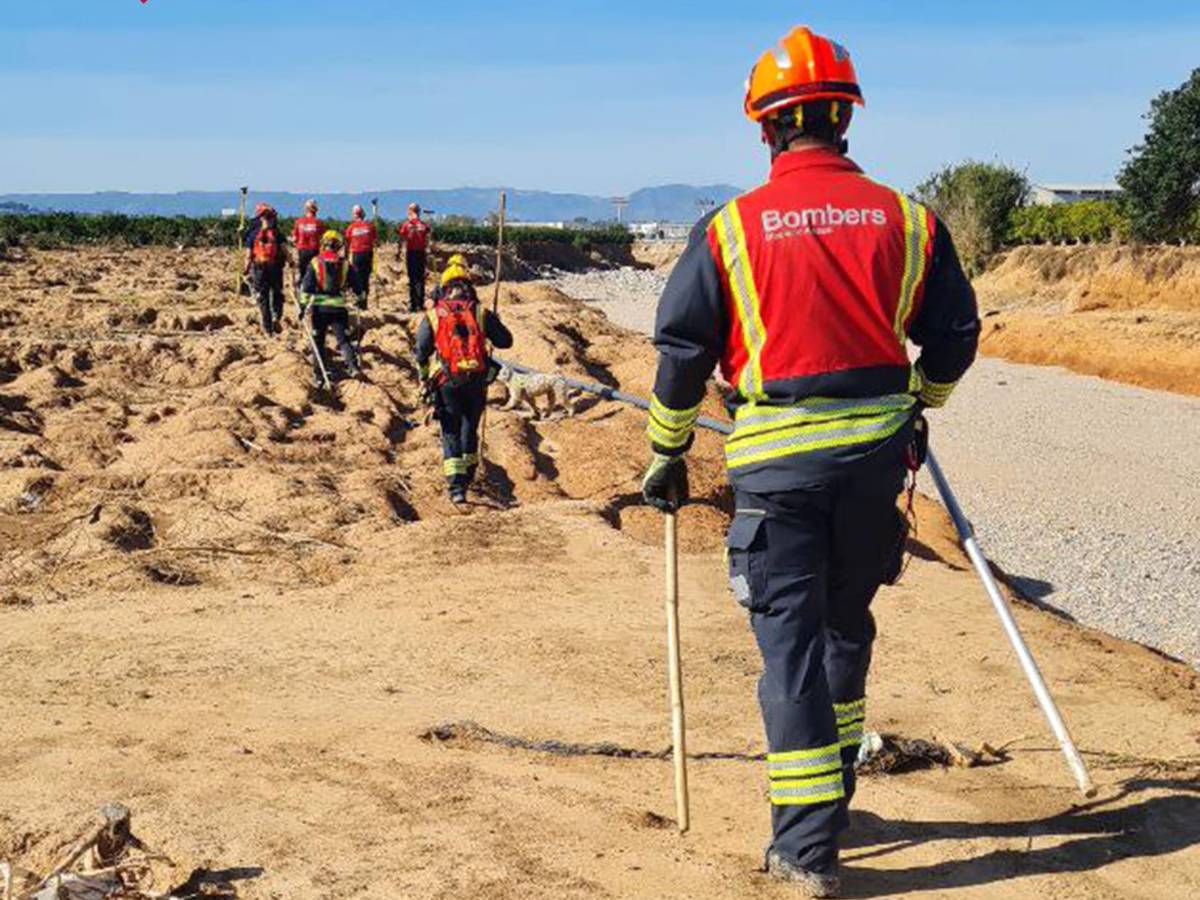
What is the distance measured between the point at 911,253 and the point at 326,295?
13.1m

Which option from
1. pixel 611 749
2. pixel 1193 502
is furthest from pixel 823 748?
pixel 1193 502

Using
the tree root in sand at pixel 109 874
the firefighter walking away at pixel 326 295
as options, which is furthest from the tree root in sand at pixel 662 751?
the firefighter walking away at pixel 326 295

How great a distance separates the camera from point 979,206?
51281mm

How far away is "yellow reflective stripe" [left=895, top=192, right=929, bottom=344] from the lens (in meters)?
4.24

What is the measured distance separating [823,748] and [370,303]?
22.2 meters

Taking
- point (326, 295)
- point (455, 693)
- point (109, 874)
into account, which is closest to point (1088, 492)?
point (326, 295)

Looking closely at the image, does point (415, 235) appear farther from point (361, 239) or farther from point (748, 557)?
point (748, 557)

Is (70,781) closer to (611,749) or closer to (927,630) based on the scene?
(611,749)

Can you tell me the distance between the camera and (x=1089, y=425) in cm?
2492

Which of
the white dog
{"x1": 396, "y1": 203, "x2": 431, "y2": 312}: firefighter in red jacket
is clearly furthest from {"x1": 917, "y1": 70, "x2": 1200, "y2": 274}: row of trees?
the white dog

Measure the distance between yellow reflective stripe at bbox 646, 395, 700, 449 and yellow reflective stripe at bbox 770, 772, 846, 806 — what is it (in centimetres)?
104

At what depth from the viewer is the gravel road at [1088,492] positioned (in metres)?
14.2

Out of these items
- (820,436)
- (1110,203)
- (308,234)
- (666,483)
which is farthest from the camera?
(1110,203)

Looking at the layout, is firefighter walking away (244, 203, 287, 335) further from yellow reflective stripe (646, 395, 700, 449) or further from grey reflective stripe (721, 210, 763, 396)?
grey reflective stripe (721, 210, 763, 396)
